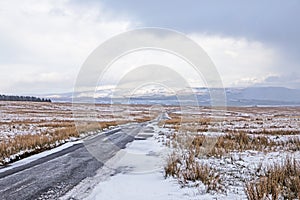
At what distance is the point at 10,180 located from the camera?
8.49 metres

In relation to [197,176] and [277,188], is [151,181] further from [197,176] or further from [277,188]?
[277,188]

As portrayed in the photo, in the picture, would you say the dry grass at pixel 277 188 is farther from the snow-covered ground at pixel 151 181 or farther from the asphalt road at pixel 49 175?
the asphalt road at pixel 49 175

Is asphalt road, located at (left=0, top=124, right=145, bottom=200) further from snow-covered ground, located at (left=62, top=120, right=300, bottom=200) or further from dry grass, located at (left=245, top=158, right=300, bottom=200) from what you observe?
dry grass, located at (left=245, top=158, right=300, bottom=200)

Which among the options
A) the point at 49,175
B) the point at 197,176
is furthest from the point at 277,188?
the point at 49,175

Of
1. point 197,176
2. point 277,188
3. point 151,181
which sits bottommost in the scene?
point 151,181

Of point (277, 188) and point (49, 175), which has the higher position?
point (277, 188)

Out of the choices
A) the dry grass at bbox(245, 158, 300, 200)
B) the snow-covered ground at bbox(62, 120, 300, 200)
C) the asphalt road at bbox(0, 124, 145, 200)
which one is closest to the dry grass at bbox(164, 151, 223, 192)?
the snow-covered ground at bbox(62, 120, 300, 200)

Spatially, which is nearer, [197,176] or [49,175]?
[197,176]

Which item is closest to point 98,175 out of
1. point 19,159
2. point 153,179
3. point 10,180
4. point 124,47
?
point 153,179

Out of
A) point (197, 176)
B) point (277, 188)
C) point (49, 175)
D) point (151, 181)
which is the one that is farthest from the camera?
point (49, 175)

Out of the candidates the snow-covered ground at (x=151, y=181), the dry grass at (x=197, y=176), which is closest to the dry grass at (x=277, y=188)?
the snow-covered ground at (x=151, y=181)

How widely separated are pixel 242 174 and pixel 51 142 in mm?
12402

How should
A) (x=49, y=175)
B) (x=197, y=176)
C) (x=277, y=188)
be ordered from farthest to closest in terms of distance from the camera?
1. (x=49, y=175)
2. (x=197, y=176)
3. (x=277, y=188)

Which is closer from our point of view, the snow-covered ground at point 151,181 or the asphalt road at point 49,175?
the snow-covered ground at point 151,181
